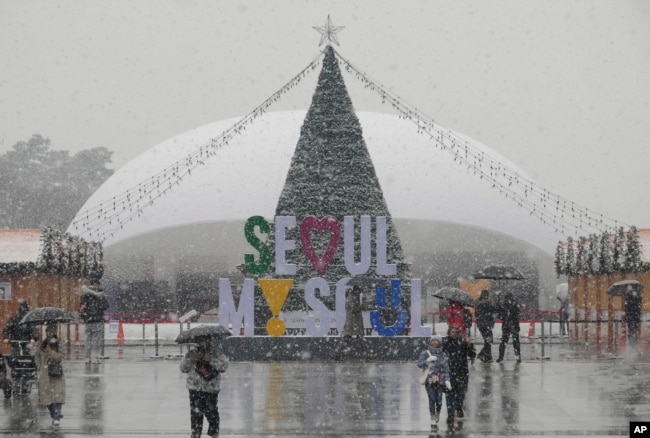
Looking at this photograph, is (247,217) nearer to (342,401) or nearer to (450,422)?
Result: (342,401)

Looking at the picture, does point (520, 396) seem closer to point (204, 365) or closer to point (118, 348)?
point (204, 365)

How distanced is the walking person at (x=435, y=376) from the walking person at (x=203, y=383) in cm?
285

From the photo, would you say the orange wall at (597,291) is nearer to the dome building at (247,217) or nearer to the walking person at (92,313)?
the walking person at (92,313)

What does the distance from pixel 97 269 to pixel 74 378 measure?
16885mm

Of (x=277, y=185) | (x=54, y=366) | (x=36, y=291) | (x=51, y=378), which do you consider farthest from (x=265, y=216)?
(x=51, y=378)

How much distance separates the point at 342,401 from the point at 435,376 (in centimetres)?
271

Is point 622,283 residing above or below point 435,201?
below

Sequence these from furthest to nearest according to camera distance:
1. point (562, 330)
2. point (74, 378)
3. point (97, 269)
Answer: point (97, 269) < point (562, 330) < point (74, 378)

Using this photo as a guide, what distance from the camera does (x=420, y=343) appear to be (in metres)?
24.9

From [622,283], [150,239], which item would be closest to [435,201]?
[150,239]

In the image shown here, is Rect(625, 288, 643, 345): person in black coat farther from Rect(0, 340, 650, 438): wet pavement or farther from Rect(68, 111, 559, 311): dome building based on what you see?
Rect(68, 111, 559, 311): dome building

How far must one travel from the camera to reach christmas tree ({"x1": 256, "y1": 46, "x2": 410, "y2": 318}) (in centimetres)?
2986

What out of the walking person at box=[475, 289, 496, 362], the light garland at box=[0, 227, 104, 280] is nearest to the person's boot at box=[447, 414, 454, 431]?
the walking person at box=[475, 289, 496, 362]

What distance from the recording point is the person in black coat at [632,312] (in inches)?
1166
